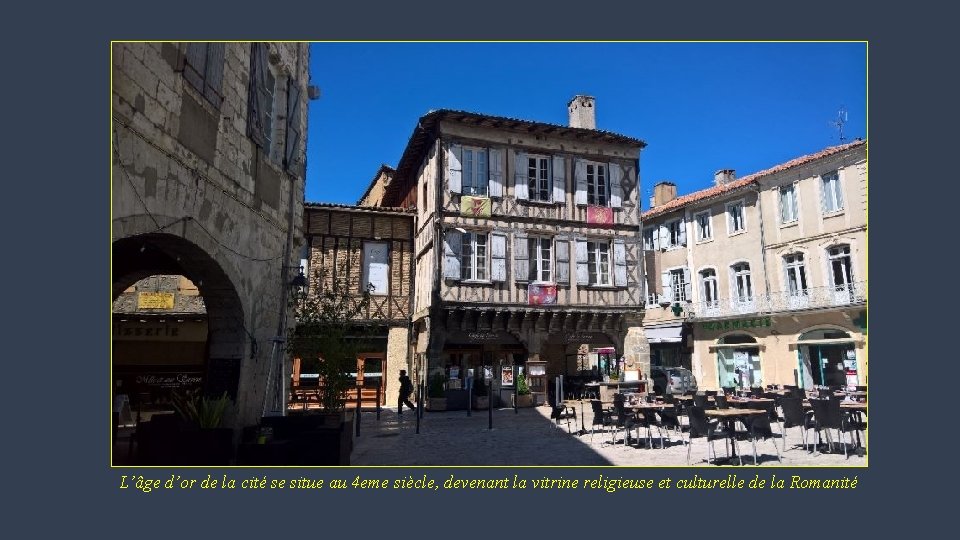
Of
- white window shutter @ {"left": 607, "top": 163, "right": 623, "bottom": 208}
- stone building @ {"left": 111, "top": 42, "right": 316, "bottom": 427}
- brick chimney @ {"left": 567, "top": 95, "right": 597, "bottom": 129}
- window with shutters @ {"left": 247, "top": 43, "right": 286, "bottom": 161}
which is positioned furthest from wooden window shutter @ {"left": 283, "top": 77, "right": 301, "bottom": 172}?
brick chimney @ {"left": 567, "top": 95, "right": 597, "bottom": 129}

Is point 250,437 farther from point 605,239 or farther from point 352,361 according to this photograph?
point 605,239

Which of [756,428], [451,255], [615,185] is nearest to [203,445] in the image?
[756,428]

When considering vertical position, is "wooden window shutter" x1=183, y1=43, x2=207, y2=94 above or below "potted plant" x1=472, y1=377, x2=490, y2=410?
above

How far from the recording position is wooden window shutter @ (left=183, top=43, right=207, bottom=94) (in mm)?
5555

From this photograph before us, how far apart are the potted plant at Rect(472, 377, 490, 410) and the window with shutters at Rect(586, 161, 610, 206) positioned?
19.3 ft

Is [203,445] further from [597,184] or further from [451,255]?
[597,184]

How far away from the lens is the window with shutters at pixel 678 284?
21594 mm

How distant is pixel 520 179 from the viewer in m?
15.9

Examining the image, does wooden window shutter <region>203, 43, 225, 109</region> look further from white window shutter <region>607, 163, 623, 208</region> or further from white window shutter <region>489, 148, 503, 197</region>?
white window shutter <region>607, 163, 623, 208</region>

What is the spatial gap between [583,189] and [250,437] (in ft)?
40.0

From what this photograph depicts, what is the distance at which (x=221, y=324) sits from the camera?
6.89 m

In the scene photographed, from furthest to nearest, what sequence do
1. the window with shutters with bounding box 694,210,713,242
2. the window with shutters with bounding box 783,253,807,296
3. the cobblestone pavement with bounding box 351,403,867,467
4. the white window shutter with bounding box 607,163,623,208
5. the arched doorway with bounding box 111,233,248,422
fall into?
the window with shutters with bounding box 694,210,713,242 < the window with shutters with bounding box 783,253,807,296 < the white window shutter with bounding box 607,163,623,208 < the cobblestone pavement with bounding box 351,403,867,467 < the arched doorway with bounding box 111,233,248,422
